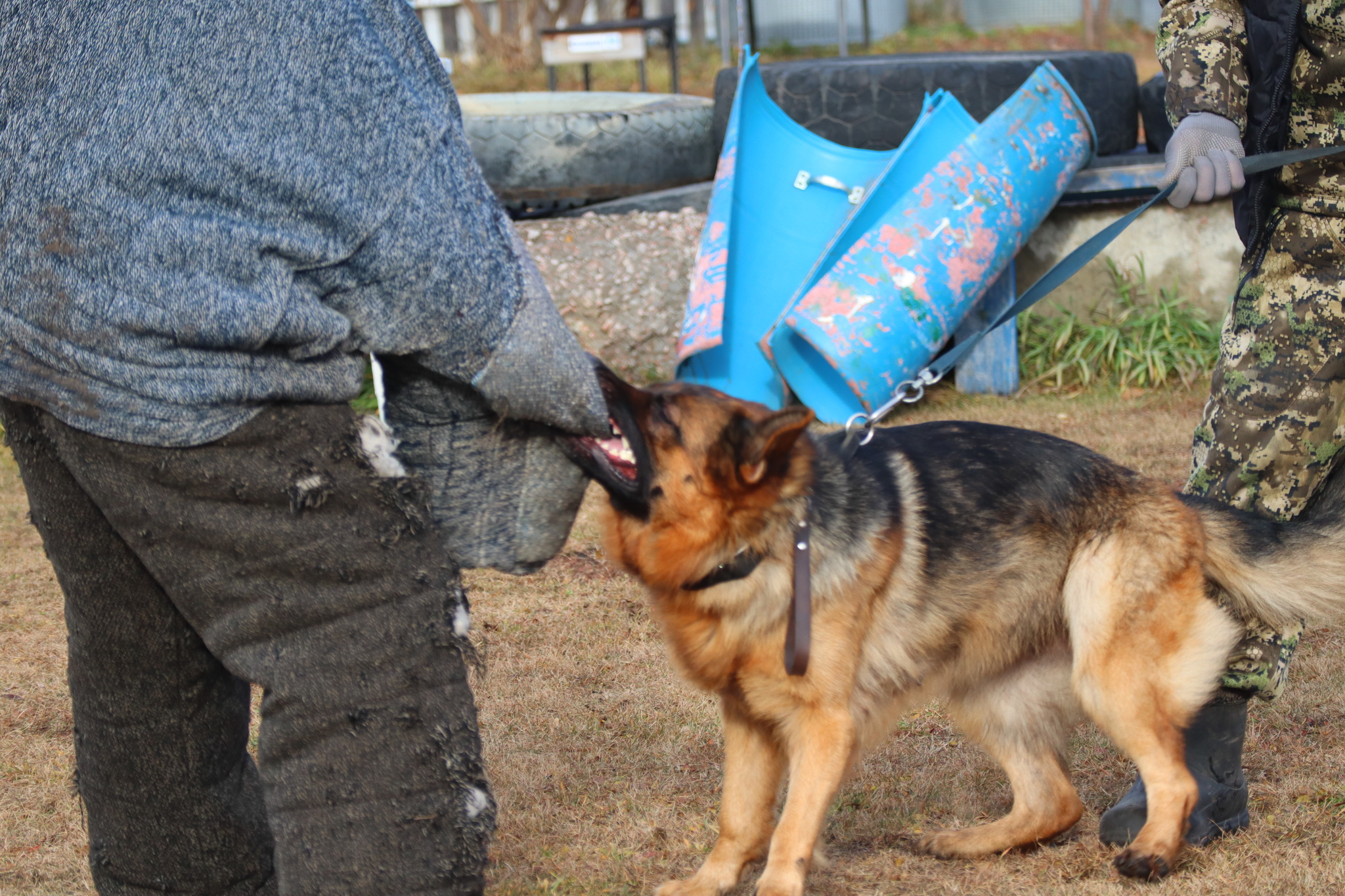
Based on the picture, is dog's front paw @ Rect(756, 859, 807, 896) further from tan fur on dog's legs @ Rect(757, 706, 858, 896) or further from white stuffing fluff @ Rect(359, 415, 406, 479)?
white stuffing fluff @ Rect(359, 415, 406, 479)

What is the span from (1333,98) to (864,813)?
2.28 m

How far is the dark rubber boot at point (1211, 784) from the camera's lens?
10.2 feet

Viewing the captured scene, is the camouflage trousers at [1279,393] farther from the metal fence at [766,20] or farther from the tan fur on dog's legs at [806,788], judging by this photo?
the metal fence at [766,20]

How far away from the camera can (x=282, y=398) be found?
6.35 ft

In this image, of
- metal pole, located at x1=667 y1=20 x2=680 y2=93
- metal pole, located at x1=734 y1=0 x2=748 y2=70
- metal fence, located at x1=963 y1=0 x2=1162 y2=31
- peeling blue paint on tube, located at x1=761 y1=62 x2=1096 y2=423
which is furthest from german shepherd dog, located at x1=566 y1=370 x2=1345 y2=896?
metal fence, located at x1=963 y1=0 x2=1162 y2=31

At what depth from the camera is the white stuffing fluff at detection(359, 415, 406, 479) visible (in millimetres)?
2027

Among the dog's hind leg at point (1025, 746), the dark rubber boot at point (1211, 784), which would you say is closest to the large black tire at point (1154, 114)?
the dark rubber boot at point (1211, 784)

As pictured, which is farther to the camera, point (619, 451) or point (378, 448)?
point (619, 451)

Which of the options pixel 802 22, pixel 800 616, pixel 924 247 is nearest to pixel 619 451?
pixel 800 616

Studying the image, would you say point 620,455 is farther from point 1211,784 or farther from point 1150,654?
point 1211,784

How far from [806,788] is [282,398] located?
4.90ft

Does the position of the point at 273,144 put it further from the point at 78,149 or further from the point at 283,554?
the point at 283,554

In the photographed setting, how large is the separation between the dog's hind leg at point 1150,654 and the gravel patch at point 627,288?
451cm

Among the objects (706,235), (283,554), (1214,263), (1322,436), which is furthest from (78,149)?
(1214,263)
